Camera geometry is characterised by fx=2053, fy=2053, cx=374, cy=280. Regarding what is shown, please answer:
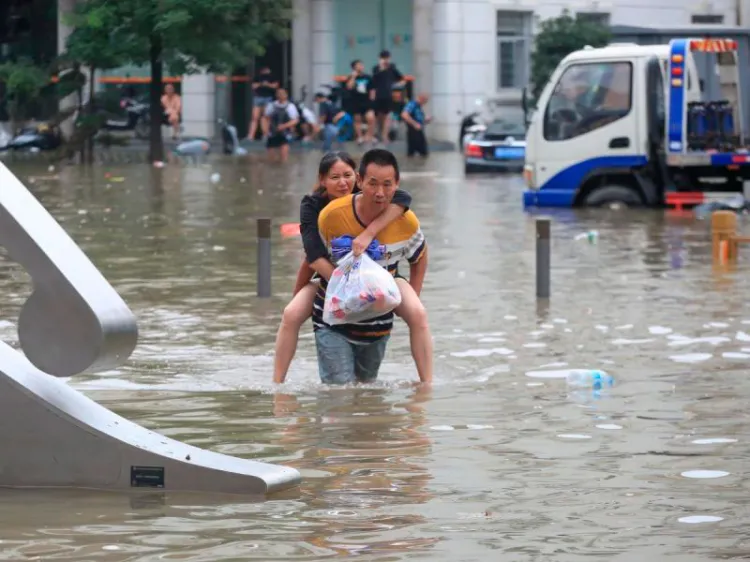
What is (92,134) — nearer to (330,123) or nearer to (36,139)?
(36,139)

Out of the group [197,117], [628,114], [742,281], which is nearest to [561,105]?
[628,114]

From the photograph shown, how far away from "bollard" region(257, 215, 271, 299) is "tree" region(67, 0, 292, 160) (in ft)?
74.4

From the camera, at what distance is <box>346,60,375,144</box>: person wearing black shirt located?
48625 mm

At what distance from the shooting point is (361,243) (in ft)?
33.3

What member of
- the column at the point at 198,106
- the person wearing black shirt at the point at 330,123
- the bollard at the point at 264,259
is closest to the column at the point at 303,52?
the column at the point at 198,106

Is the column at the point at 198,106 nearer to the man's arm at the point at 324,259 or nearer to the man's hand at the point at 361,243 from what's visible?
the man's arm at the point at 324,259

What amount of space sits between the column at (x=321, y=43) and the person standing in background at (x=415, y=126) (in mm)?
8276

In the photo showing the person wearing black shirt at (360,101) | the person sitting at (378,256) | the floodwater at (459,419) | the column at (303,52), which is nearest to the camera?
the floodwater at (459,419)

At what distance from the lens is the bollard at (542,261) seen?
51.5 feet

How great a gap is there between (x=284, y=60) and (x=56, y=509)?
49.0 meters

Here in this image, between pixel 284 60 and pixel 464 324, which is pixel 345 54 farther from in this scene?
pixel 464 324

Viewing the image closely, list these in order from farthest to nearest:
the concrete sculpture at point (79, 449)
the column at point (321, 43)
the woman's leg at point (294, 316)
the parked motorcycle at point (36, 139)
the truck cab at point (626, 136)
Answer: the column at point (321, 43), the parked motorcycle at point (36, 139), the truck cab at point (626, 136), the woman's leg at point (294, 316), the concrete sculpture at point (79, 449)

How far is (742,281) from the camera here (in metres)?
17.1

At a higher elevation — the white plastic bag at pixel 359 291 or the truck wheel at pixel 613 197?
the white plastic bag at pixel 359 291
